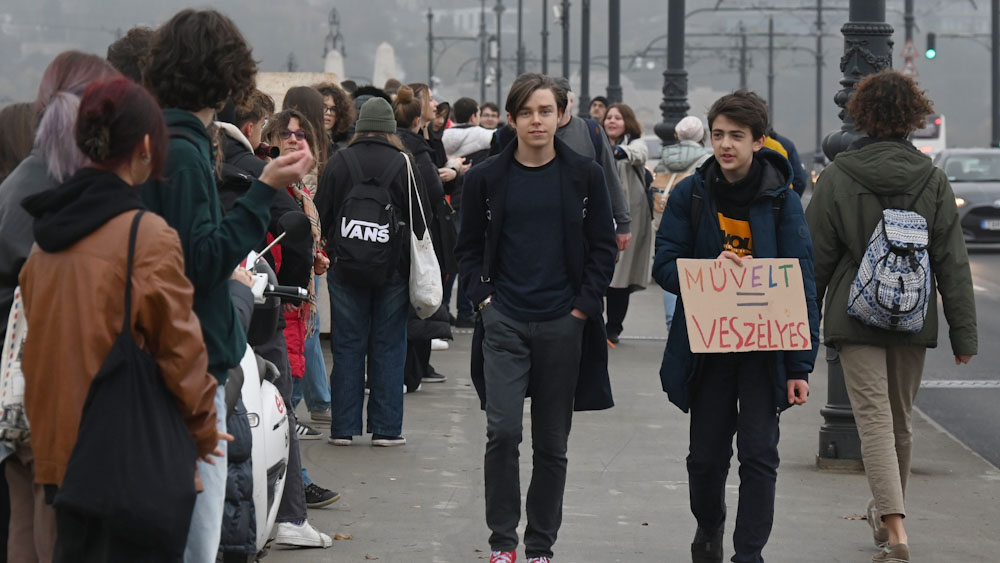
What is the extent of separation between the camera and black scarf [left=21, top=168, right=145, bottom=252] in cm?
348

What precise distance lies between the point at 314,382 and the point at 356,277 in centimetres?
102

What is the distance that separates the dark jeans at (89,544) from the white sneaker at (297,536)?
2441mm

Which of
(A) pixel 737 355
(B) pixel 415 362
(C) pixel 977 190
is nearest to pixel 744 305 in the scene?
(A) pixel 737 355

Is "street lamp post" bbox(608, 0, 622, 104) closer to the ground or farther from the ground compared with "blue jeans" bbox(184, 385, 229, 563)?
farther from the ground

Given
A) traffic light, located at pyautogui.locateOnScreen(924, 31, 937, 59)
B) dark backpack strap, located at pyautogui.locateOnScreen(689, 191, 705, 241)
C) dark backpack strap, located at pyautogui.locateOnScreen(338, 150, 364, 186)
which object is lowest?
dark backpack strap, located at pyautogui.locateOnScreen(689, 191, 705, 241)

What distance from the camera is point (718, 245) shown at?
18.6 feet

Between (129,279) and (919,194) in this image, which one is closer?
(129,279)

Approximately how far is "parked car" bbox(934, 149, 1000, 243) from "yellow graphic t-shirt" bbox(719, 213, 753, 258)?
1735 centimetres

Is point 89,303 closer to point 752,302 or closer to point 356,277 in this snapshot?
point 752,302

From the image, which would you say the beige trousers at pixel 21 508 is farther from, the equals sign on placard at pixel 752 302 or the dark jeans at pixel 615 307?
the dark jeans at pixel 615 307

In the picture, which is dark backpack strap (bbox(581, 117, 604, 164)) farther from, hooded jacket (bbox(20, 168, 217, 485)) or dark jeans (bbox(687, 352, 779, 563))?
hooded jacket (bbox(20, 168, 217, 485))

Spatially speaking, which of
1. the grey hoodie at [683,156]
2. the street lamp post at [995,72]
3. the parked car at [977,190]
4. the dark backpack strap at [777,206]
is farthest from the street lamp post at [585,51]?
the dark backpack strap at [777,206]

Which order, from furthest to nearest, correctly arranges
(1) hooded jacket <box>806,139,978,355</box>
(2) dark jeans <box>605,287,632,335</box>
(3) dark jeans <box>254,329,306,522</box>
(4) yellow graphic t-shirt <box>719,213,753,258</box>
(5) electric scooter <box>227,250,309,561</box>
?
(2) dark jeans <box>605,287,632,335</box> < (1) hooded jacket <box>806,139,978,355</box> < (3) dark jeans <box>254,329,306,522</box> < (4) yellow graphic t-shirt <box>719,213,753,258</box> < (5) electric scooter <box>227,250,309,561</box>

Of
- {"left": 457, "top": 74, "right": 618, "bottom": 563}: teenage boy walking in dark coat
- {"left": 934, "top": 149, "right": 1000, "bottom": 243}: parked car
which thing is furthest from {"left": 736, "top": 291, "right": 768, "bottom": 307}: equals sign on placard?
{"left": 934, "top": 149, "right": 1000, "bottom": 243}: parked car
